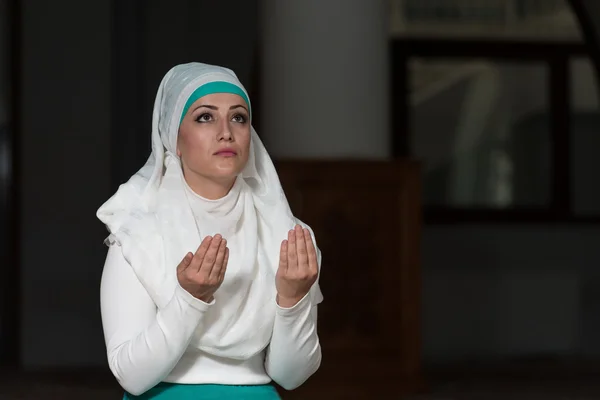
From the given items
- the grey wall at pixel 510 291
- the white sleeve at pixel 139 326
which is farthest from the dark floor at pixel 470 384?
the white sleeve at pixel 139 326

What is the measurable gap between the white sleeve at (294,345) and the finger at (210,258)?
0.22 meters

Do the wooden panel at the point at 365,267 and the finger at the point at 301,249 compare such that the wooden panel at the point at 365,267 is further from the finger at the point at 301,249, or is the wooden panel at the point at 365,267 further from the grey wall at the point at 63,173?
the finger at the point at 301,249

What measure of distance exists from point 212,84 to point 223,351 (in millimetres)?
552

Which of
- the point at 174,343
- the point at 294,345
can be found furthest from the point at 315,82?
the point at 174,343

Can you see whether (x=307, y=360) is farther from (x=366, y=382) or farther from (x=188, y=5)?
(x=188, y=5)

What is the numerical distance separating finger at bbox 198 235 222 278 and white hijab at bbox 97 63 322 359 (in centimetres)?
16

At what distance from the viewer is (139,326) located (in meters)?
2.09

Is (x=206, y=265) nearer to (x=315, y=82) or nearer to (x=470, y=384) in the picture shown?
(x=315, y=82)

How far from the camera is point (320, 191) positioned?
5.35 meters

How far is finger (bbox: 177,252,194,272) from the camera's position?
1.94m

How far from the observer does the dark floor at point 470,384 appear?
5.82m

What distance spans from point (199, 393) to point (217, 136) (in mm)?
525

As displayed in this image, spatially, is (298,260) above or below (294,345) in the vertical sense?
above

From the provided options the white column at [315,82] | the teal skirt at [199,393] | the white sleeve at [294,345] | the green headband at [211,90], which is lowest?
the teal skirt at [199,393]
